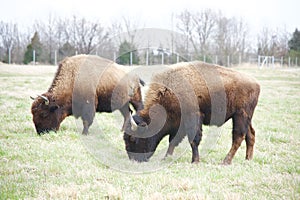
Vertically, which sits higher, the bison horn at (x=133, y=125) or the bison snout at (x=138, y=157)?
the bison horn at (x=133, y=125)

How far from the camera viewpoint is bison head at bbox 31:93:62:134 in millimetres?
9461

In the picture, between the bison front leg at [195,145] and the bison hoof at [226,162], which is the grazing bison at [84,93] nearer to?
the bison front leg at [195,145]

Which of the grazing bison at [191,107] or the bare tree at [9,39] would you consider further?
the bare tree at [9,39]

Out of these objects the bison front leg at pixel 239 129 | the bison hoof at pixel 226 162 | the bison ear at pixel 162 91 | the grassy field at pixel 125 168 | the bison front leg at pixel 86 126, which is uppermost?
the bison ear at pixel 162 91

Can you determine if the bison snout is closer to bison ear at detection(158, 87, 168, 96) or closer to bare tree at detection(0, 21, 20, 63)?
bison ear at detection(158, 87, 168, 96)

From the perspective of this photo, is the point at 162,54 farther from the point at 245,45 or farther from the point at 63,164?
the point at 245,45

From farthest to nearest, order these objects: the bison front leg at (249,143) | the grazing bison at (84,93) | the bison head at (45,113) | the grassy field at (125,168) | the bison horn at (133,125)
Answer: the grazing bison at (84,93) → the bison head at (45,113) → the bison front leg at (249,143) → the bison horn at (133,125) → the grassy field at (125,168)

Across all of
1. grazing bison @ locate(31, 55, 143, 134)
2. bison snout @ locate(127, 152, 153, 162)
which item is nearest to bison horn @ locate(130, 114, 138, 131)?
bison snout @ locate(127, 152, 153, 162)

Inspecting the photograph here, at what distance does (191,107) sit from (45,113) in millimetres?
4108

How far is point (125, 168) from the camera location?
6.66 metres

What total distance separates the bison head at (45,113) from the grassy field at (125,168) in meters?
0.32

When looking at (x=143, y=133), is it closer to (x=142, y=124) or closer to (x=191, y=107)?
(x=142, y=124)

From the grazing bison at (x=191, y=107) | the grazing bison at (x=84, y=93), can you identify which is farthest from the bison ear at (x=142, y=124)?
the grazing bison at (x=84, y=93)

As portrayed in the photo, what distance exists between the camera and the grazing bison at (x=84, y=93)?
31.5 ft
